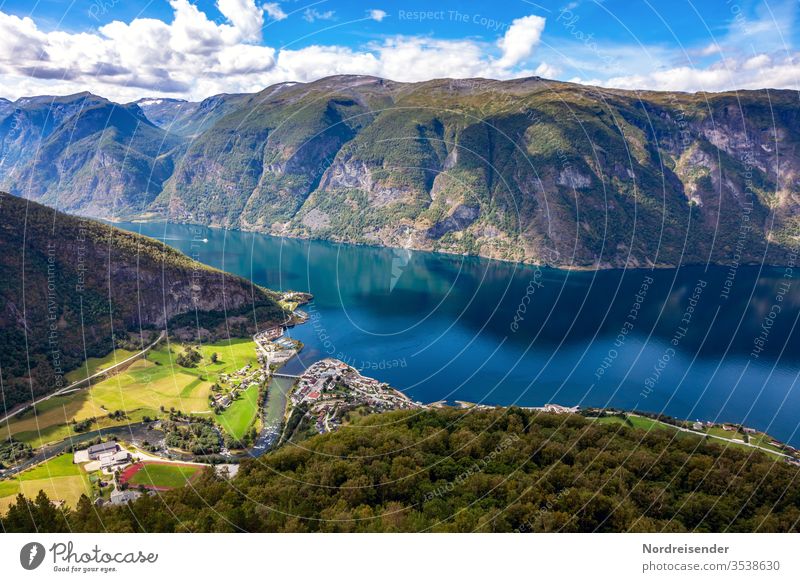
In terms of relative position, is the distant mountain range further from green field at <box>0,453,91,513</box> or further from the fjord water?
green field at <box>0,453,91,513</box>

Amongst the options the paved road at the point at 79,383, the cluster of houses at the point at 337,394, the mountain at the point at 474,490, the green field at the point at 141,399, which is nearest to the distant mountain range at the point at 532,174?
the cluster of houses at the point at 337,394

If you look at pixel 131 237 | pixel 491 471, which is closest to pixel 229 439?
pixel 491 471

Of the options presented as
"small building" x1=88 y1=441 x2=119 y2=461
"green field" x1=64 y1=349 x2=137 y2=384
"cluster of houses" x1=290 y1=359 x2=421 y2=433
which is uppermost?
"green field" x1=64 y1=349 x2=137 y2=384

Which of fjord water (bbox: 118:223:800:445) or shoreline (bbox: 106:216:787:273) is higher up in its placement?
shoreline (bbox: 106:216:787:273)

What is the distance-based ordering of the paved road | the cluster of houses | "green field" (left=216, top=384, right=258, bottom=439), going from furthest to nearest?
1. the cluster of houses
2. "green field" (left=216, top=384, right=258, bottom=439)
3. the paved road

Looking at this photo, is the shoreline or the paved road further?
the shoreline

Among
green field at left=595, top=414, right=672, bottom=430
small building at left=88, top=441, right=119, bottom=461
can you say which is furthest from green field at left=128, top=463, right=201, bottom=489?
green field at left=595, top=414, right=672, bottom=430

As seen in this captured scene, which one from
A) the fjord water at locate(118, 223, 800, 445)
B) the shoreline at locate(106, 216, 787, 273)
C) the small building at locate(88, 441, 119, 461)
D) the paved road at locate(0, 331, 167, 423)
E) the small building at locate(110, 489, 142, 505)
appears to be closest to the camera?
the small building at locate(110, 489, 142, 505)

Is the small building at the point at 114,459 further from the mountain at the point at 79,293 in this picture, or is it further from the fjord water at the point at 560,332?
the fjord water at the point at 560,332
